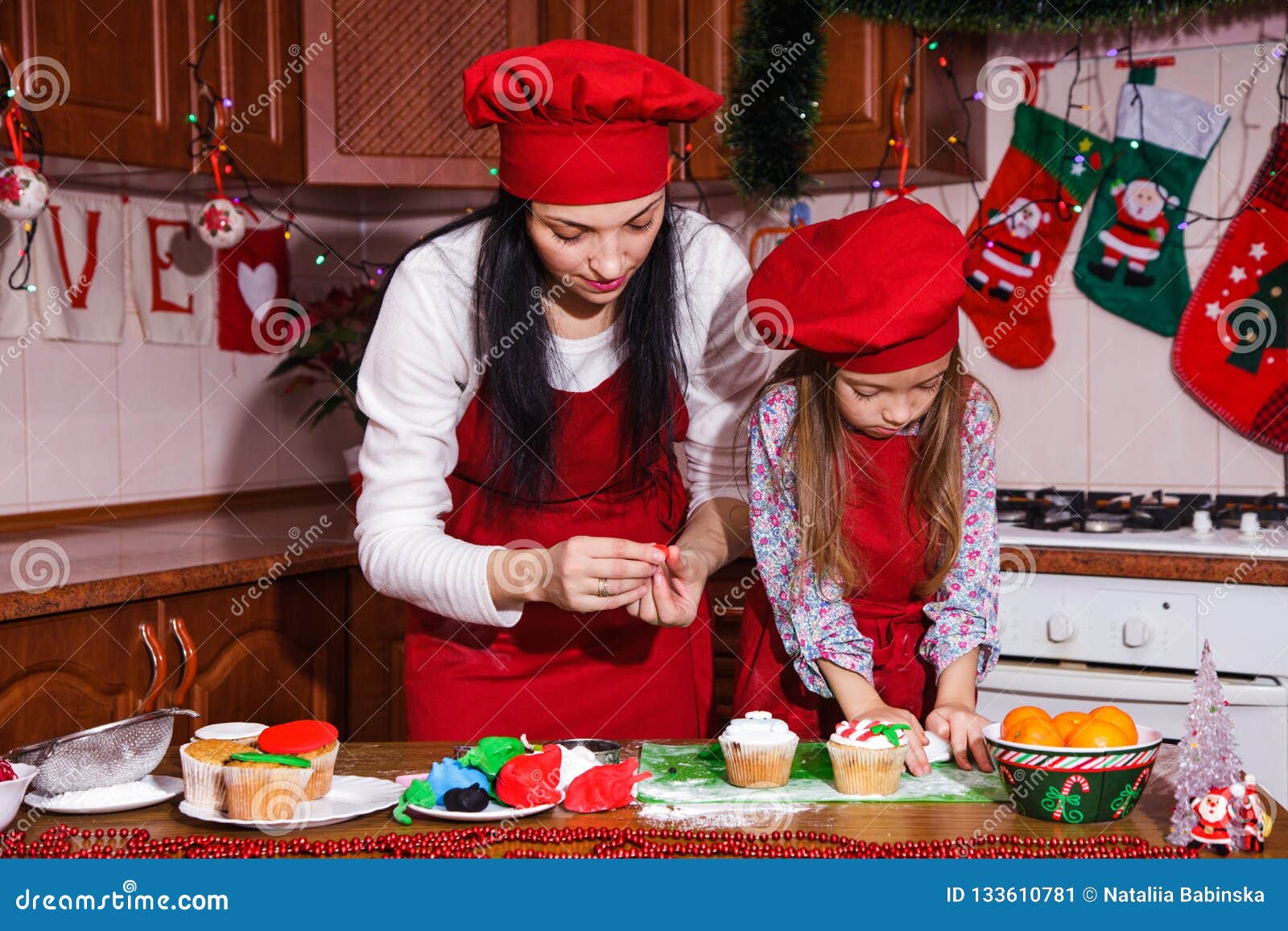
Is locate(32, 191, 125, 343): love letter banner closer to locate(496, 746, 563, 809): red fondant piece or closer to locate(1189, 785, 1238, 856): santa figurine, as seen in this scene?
locate(496, 746, 563, 809): red fondant piece

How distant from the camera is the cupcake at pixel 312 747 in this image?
1.06 metres

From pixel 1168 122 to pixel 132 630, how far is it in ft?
6.58

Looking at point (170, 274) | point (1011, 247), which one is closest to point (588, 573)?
point (1011, 247)

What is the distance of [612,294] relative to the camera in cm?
130

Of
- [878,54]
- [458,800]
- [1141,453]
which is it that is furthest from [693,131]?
[458,800]

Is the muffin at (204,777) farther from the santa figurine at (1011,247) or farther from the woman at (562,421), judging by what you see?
the santa figurine at (1011,247)

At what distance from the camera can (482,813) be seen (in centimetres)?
102

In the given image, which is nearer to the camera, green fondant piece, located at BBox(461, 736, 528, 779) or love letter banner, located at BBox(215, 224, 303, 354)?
green fondant piece, located at BBox(461, 736, 528, 779)

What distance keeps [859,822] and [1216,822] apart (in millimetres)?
255

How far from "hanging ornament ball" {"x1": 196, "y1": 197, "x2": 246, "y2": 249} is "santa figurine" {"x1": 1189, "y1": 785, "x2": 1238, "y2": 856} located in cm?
194

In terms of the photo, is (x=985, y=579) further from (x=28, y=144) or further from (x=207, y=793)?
(x=28, y=144)

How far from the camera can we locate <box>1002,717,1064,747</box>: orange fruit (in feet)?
3.41

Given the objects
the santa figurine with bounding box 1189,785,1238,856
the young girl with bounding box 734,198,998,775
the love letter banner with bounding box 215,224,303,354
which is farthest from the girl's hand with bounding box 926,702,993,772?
the love letter banner with bounding box 215,224,303,354

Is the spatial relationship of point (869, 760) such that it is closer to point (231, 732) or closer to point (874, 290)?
point (874, 290)
